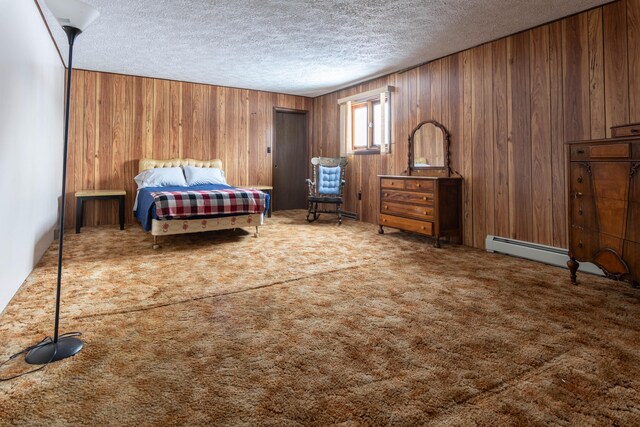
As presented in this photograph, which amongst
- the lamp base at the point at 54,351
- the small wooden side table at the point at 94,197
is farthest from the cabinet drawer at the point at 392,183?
the lamp base at the point at 54,351

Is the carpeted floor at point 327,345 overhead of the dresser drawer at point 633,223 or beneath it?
beneath

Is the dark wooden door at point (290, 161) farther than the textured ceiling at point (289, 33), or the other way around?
the dark wooden door at point (290, 161)

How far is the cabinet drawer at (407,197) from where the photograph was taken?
14.0 ft

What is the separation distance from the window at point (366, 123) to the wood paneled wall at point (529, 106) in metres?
0.53

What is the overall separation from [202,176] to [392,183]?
9.69ft

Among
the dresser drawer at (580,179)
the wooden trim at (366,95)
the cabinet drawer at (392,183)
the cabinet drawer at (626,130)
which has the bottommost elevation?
the dresser drawer at (580,179)

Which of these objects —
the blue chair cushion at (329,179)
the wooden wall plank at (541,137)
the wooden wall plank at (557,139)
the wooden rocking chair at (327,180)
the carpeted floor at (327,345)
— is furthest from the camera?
the blue chair cushion at (329,179)

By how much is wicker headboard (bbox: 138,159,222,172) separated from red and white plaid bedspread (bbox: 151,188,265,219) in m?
1.69

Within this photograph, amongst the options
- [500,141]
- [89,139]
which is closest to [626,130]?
[500,141]

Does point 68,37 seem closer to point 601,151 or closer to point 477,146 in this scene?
point 601,151

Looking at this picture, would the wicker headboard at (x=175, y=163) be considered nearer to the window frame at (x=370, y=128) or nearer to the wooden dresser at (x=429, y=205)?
the window frame at (x=370, y=128)

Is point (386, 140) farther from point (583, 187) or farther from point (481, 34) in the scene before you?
point (583, 187)

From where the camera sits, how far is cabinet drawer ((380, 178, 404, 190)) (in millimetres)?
4691

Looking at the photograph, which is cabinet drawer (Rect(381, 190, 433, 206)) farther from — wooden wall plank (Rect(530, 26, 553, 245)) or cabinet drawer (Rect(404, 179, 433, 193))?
wooden wall plank (Rect(530, 26, 553, 245))
